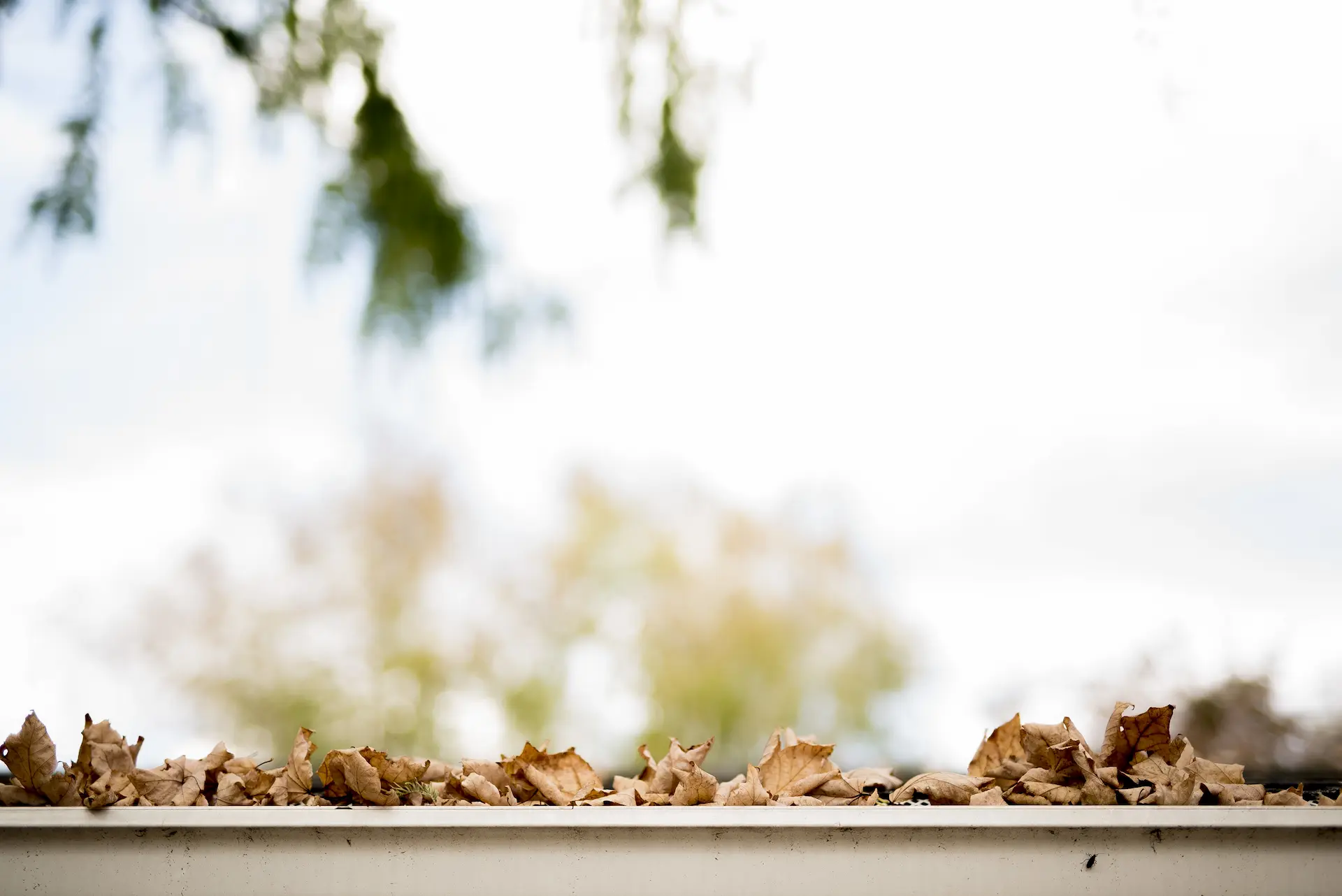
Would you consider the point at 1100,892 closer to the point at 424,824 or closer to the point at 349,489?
the point at 424,824

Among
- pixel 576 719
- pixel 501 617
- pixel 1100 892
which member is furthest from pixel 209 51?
pixel 1100 892

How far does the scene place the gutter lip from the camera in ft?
1.79

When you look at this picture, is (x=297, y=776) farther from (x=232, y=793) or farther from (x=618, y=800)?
(x=618, y=800)

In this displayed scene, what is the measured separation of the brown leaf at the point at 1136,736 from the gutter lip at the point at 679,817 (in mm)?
82

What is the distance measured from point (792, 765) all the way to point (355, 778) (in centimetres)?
33

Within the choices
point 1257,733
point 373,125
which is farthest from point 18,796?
point 1257,733

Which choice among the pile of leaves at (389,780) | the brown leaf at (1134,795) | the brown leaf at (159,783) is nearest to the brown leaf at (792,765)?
the pile of leaves at (389,780)

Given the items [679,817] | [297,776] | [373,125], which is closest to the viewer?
[679,817]

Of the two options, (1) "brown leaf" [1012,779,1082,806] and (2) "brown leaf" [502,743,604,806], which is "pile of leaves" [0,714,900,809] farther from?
(1) "brown leaf" [1012,779,1082,806]

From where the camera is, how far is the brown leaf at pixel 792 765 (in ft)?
2.16

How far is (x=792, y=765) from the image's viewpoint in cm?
66

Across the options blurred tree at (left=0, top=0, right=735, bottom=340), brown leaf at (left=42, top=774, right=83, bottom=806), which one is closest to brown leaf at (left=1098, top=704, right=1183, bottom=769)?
brown leaf at (left=42, top=774, right=83, bottom=806)

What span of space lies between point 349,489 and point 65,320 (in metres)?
0.52

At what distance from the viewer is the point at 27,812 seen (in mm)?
580
